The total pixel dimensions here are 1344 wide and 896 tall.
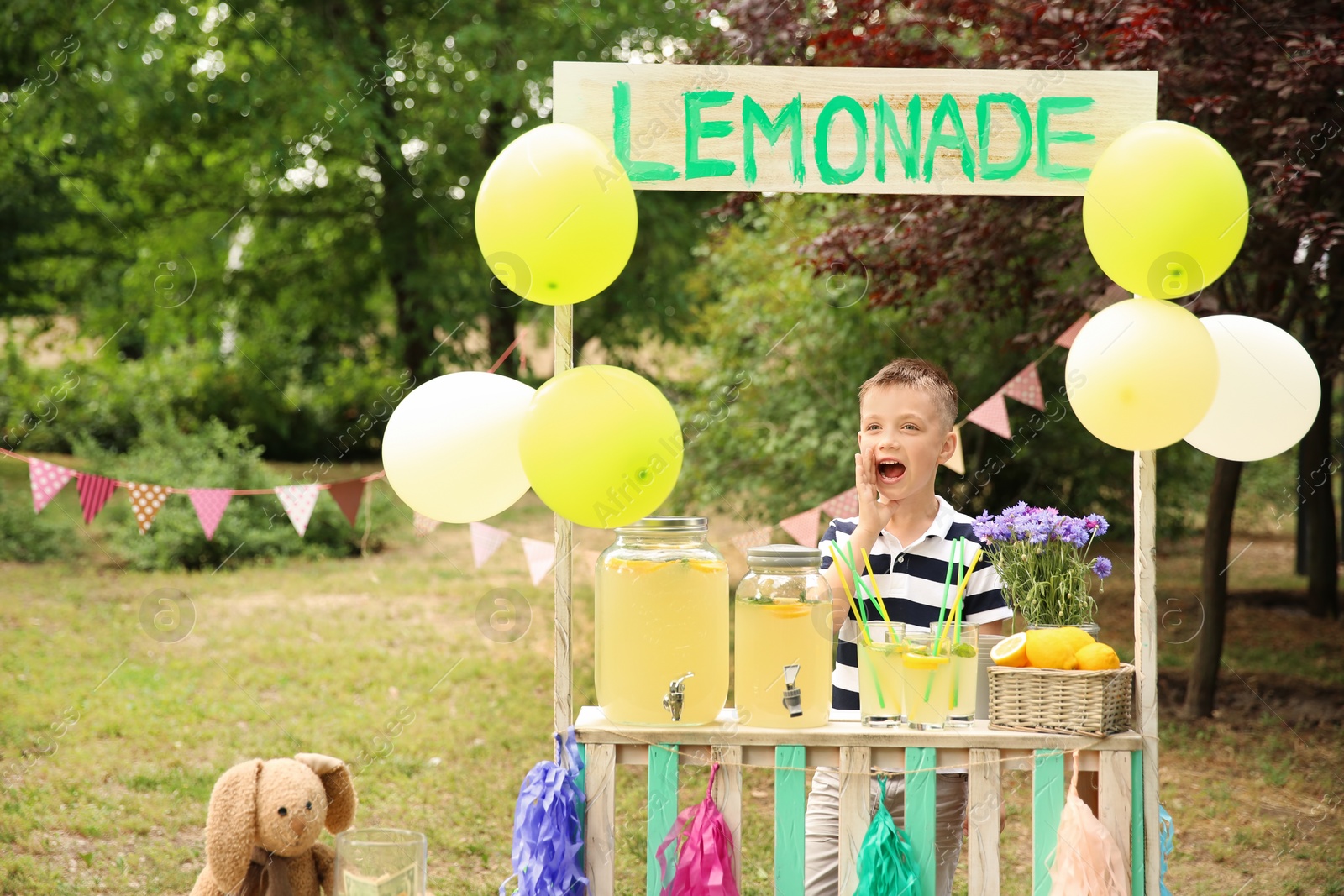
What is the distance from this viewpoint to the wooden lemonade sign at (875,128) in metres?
2.43

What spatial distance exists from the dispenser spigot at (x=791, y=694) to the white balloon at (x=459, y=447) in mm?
689

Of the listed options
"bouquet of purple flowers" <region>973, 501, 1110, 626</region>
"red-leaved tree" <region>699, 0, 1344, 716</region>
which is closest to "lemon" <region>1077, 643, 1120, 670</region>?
"bouquet of purple flowers" <region>973, 501, 1110, 626</region>

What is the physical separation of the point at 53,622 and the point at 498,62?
7203 millimetres

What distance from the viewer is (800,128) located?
96.3 inches

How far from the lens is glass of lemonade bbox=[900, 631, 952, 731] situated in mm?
2242

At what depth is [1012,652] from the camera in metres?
2.29

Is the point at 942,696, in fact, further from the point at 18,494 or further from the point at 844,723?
the point at 18,494

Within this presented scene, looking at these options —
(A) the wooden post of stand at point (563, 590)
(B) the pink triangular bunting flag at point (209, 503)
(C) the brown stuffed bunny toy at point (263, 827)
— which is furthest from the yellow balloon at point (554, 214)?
(B) the pink triangular bunting flag at point (209, 503)

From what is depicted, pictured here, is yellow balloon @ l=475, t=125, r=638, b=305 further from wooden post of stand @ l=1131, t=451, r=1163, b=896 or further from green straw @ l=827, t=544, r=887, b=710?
wooden post of stand @ l=1131, t=451, r=1163, b=896

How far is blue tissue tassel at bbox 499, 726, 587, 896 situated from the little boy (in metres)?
0.61

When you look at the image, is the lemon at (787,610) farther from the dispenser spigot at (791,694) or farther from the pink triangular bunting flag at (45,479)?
the pink triangular bunting flag at (45,479)

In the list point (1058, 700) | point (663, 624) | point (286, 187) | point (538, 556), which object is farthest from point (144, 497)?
point (286, 187)

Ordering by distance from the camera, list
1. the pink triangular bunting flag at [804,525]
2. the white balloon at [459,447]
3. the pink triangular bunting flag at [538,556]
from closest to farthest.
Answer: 1. the white balloon at [459,447]
2. the pink triangular bunting flag at [538,556]
3. the pink triangular bunting flag at [804,525]

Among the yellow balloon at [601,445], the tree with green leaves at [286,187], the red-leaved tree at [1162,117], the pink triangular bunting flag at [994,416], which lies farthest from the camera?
the tree with green leaves at [286,187]
